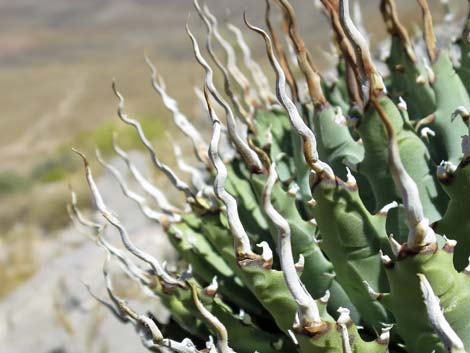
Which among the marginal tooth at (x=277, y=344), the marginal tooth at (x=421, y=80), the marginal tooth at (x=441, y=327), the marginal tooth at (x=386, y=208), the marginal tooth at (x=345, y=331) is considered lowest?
the marginal tooth at (x=277, y=344)

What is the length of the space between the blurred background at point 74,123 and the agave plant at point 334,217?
385 millimetres

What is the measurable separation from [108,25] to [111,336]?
114m

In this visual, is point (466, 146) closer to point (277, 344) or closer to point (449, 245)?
point (449, 245)

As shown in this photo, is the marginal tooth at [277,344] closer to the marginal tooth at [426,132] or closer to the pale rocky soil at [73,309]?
the marginal tooth at [426,132]

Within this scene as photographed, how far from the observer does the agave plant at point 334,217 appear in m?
1.23

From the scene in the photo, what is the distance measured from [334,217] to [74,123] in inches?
2045

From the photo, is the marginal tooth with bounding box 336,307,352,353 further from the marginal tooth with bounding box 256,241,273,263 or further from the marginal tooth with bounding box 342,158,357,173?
the marginal tooth with bounding box 342,158,357,173

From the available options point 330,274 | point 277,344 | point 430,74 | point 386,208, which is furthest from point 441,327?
point 430,74

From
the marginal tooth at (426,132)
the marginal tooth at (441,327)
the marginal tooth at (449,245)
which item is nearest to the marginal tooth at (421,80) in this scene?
the marginal tooth at (426,132)

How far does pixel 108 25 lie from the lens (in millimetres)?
114188

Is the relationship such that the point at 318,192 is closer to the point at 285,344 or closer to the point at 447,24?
the point at 285,344

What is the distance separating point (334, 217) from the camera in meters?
1.39

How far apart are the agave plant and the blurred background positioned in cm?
38

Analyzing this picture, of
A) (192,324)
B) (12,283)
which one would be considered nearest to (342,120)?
(192,324)
